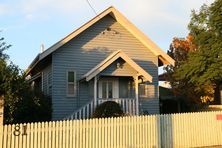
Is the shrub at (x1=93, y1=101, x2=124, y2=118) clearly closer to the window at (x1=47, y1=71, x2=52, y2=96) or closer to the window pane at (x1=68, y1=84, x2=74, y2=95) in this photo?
the window pane at (x1=68, y1=84, x2=74, y2=95)

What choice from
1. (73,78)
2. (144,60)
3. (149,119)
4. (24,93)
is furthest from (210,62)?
(24,93)

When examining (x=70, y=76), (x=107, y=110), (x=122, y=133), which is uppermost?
(x=70, y=76)

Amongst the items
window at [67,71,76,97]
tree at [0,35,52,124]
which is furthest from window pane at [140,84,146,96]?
tree at [0,35,52,124]

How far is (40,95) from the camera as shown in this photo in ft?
64.3

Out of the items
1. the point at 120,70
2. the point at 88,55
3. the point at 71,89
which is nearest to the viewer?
the point at 120,70

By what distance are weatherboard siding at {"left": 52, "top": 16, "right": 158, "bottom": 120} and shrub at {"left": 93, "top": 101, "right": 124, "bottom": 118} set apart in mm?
2682

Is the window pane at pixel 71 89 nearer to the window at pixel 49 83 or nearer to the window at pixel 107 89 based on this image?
the window at pixel 49 83

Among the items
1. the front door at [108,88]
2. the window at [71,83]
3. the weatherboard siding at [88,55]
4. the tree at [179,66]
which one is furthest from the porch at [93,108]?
the tree at [179,66]

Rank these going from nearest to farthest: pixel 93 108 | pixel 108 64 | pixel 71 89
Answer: pixel 93 108 < pixel 108 64 < pixel 71 89

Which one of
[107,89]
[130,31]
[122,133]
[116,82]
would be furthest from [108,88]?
[122,133]

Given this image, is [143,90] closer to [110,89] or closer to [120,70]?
[110,89]

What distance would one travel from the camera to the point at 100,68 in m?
19.7

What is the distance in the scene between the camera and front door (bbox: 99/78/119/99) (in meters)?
22.2

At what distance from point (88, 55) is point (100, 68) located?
2.59m
